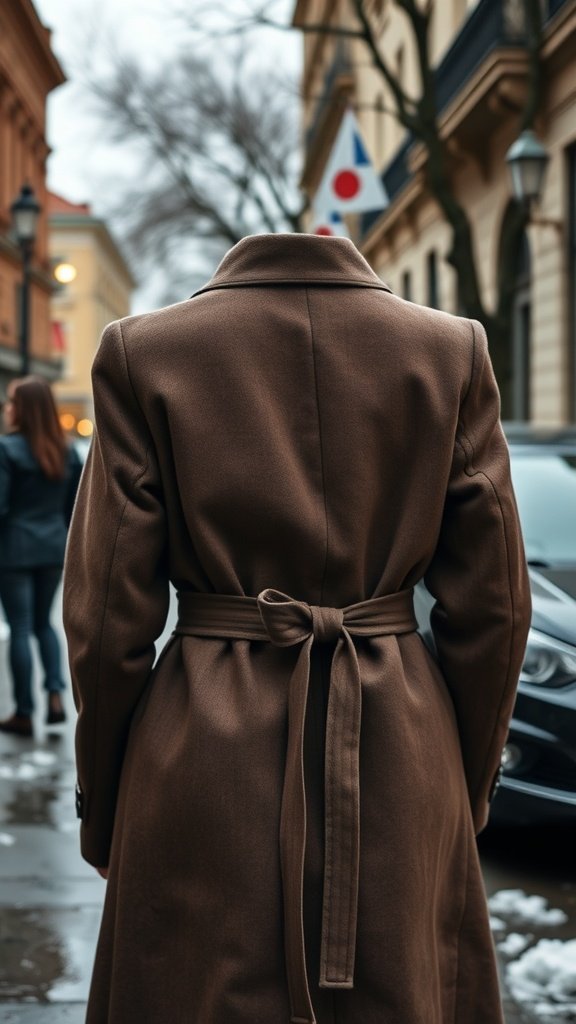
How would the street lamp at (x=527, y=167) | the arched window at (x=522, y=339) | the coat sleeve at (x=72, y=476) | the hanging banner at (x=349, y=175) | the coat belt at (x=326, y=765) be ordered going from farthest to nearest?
the arched window at (x=522, y=339)
the hanging banner at (x=349, y=175)
the street lamp at (x=527, y=167)
the coat sleeve at (x=72, y=476)
the coat belt at (x=326, y=765)

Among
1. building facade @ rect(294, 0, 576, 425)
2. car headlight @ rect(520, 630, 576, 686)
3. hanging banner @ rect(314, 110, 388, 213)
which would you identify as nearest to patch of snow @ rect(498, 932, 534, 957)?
car headlight @ rect(520, 630, 576, 686)

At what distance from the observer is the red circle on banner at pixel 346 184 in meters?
15.1

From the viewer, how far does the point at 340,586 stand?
83.7 inches

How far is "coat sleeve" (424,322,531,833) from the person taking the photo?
2.18 metres

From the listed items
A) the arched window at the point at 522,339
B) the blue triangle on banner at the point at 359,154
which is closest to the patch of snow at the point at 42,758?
the blue triangle on banner at the point at 359,154

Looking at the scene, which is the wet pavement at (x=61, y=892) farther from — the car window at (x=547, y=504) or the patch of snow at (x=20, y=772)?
the car window at (x=547, y=504)

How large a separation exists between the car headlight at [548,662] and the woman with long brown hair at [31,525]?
2780 millimetres

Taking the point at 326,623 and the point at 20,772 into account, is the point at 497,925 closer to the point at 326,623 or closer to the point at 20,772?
the point at 326,623

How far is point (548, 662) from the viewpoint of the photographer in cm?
452

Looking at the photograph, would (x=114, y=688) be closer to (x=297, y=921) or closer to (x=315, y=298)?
(x=297, y=921)

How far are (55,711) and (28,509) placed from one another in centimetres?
107

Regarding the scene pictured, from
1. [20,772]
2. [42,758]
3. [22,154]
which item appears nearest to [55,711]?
[42,758]

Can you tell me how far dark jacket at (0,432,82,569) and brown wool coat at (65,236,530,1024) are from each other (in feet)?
14.0

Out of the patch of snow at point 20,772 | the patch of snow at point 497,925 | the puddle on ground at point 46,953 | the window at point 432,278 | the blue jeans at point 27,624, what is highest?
the window at point 432,278
